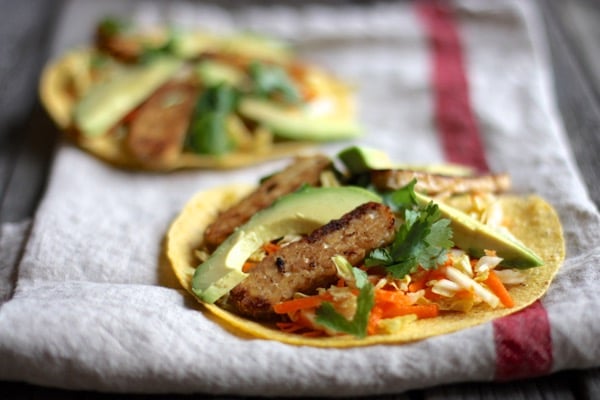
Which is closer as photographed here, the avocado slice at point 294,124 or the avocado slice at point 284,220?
the avocado slice at point 284,220

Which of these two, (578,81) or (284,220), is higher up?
(284,220)

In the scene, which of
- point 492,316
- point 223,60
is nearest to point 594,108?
point 223,60

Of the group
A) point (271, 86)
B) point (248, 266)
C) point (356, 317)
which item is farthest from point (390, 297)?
point (271, 86)

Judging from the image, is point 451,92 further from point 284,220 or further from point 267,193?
point 284,220

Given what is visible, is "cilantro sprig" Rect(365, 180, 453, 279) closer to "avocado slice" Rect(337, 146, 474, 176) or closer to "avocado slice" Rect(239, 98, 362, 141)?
"avocado slice" Rect(337, 146, 474, 176)

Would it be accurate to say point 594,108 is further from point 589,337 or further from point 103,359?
point 103,359

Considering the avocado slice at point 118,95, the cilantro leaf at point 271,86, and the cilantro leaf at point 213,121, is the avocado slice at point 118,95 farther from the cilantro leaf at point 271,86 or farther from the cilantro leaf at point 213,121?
the cilantro leaf at point 271,86

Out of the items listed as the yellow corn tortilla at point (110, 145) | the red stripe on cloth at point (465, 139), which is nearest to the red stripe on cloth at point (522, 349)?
the red stripe on cloth at point (465, 139)
